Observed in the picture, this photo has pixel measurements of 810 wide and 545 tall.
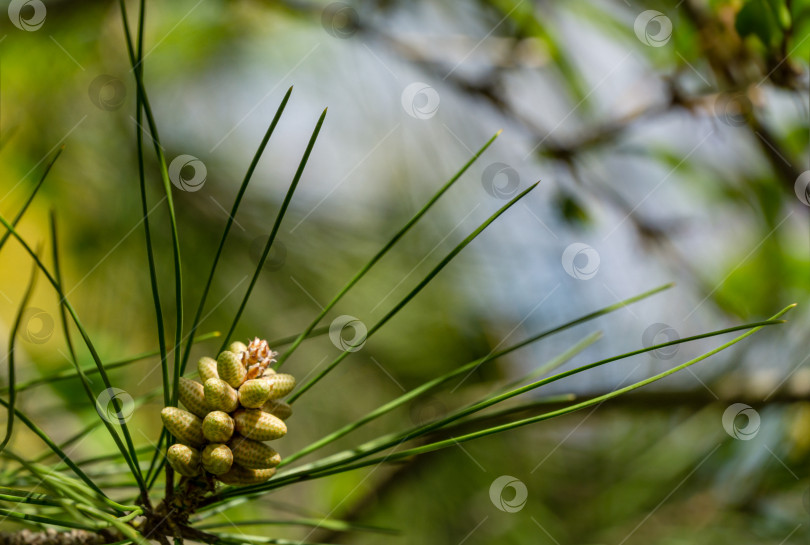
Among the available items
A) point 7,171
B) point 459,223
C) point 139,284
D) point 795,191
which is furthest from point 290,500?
point 795,191

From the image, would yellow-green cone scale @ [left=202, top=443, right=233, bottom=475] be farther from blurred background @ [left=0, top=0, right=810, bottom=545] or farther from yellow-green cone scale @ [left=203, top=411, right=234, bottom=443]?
blurred background @ [left=0, top=0, right=810, bottom=545]

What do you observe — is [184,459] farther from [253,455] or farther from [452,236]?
[452,236]

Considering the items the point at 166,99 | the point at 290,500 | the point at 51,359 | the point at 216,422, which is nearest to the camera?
the point at 216,422

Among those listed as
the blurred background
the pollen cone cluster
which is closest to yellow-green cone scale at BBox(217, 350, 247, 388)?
the pollen cone cluster

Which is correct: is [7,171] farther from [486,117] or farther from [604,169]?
[604,169]

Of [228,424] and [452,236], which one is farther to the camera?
[452,236]

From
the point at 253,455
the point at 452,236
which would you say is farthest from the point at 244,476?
the point at 452,236
